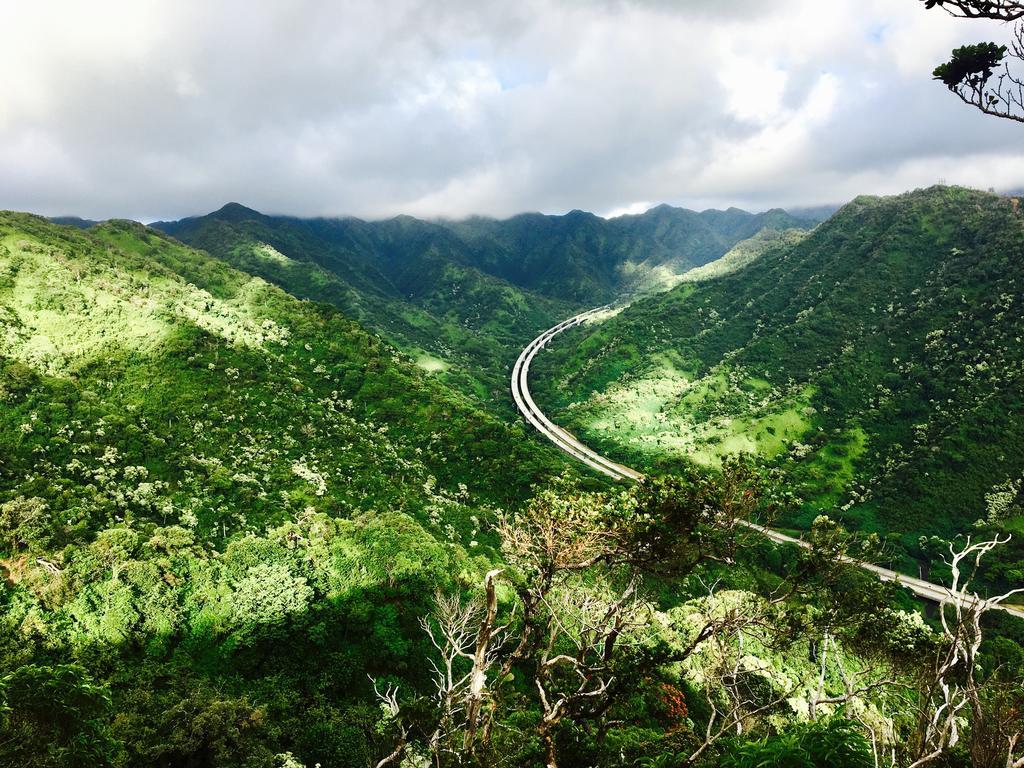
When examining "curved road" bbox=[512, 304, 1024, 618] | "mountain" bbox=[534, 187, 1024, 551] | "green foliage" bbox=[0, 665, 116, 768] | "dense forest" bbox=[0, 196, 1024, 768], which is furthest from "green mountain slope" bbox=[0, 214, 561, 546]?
"mountain" bbox=[534, 187, 1024, 551]

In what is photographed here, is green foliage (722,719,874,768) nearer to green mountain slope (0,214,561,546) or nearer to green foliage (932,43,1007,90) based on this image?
green foliage (932,43,1007,90)

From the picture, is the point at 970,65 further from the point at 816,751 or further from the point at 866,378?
the point at 866,378

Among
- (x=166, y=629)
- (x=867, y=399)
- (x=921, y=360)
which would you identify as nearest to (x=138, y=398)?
(x=166, y=629)

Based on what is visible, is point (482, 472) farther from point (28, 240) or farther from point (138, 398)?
point (28, 240)

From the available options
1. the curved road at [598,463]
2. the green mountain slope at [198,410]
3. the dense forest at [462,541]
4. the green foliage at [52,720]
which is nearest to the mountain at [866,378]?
the dense forest at [462,541]

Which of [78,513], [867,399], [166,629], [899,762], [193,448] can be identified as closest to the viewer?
[899,762]

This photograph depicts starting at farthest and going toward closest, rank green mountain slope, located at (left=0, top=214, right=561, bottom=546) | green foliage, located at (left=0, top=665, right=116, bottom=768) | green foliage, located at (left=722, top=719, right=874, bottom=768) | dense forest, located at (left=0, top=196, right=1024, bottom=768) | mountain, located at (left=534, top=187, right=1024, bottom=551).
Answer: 1. mountain, located at (left=534, top=187, right=1024, bottom=551)
2. green mountain slope, located at (left=0, top=214, right=561, bottom=546)
3. dense forest, located at (left=0, top=196, right=1024, bottom=768)
4. green foliage, located at (left=0, top=665, right=116, bottom=768)
5. green foliage, located at (left=722, top=719, right=874, bottom=768)
